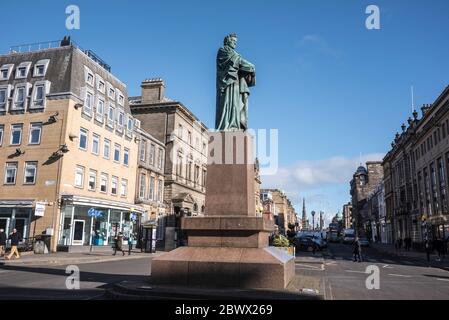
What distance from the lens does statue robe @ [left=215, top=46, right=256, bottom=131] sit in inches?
449

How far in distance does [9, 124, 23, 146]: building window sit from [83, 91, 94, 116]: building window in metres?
5.22

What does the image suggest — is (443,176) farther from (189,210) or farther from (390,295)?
(390,295)

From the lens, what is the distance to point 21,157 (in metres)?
30.7

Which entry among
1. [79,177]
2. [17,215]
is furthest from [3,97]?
[17,215]

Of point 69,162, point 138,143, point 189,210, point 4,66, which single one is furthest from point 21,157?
point 189,210

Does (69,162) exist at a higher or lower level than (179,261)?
higher

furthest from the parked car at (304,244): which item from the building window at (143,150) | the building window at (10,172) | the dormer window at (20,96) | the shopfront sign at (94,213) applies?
the dormer window at (20,96)

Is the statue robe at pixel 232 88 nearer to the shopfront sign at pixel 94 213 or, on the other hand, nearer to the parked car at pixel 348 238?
the shopfront sign at pixel 94 213

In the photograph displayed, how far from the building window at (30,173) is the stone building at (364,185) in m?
93.5

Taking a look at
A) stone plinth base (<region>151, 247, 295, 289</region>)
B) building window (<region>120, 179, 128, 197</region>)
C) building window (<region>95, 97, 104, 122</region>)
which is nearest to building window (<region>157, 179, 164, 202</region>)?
building window (<region>120, 179, 128, 197</region>)

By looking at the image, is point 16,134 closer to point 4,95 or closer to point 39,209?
point 4,95

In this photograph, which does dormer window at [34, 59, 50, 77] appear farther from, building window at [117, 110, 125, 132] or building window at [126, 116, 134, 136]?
building window at [126, 116, 134, 136]

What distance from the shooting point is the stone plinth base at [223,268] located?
28.2 feet
